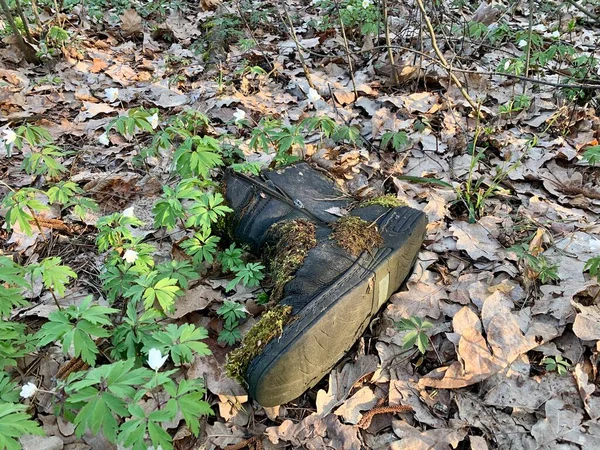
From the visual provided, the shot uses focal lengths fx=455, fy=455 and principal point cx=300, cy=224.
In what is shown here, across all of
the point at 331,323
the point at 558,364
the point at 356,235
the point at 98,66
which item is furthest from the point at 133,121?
the point at 98,66

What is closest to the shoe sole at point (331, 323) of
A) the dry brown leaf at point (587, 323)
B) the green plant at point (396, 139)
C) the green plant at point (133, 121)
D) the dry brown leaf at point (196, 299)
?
the dry brown leaf at point (196, 299)

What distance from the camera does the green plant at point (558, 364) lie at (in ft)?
5.34

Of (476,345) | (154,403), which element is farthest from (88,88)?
(476,345)

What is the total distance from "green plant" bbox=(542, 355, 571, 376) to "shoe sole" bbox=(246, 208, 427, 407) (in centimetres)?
62

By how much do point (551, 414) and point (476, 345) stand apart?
1.05 feet

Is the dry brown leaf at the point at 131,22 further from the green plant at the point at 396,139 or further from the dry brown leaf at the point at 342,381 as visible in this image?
the dry brown leaf at the point at 342,381

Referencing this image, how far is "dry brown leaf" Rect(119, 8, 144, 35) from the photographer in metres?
4.80

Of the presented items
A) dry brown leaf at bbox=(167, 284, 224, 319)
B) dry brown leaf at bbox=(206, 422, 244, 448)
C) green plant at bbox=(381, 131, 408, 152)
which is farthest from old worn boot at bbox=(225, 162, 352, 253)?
dry brown leaf at bbox=(206, 422, 244, 448)

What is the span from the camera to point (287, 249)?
1.93m

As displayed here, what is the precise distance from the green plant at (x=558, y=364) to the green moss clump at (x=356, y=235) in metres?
0.74

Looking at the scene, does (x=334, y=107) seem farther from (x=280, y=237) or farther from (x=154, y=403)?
(x=154, y=403)

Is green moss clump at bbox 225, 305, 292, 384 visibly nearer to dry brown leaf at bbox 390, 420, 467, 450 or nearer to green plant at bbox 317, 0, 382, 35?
dry brown leaf at bbox 390, 420, 467, 450

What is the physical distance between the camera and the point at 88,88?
3.88 meters

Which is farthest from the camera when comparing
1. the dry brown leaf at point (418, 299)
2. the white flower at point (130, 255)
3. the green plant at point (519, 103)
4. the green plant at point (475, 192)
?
the green plant at point (519, 103)
